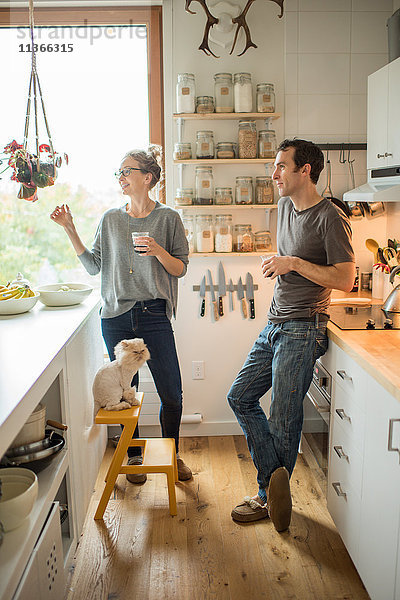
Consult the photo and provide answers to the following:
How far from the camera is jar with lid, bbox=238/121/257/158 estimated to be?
316cm

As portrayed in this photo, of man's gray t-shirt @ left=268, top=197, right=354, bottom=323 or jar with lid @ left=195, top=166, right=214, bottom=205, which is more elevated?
jar with lid @ left=195, top=166, right=214, bottom=205

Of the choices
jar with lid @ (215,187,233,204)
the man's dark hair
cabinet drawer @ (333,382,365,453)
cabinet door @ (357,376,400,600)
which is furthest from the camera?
jar with lid @ (215,187,233,204)

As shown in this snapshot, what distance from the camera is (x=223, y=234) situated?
10.6 feet

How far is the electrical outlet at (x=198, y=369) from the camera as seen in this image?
3.44 meters

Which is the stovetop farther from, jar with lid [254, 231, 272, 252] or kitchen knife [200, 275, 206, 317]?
kitchen knife [200, 275, 206, 317]

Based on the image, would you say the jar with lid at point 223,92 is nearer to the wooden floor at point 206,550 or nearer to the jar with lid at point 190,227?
the jar with lid at point 190,227

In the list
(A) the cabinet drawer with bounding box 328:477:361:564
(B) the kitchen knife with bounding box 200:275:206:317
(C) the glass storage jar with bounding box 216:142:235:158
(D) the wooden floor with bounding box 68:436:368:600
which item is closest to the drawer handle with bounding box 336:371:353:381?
(A) the cabinet drawer with bounding box 328:477:361:564

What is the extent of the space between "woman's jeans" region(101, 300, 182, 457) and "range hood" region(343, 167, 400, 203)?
3.44ft

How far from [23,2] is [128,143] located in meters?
0.93

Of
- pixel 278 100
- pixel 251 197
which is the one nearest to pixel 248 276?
pixel 251 197

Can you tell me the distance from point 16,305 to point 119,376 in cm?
53

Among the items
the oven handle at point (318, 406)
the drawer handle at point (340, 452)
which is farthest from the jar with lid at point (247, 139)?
the drawer handle at point (340, 452)

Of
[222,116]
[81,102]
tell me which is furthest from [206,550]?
[81,102]

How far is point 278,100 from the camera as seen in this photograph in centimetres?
324
